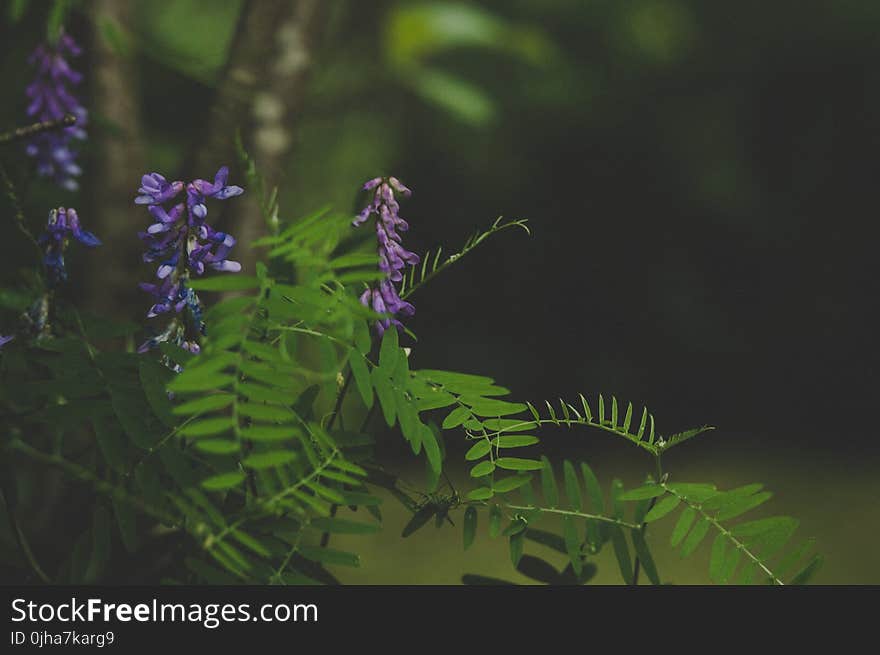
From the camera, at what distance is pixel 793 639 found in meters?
0.61

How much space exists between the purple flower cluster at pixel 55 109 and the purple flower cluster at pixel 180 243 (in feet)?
1.61

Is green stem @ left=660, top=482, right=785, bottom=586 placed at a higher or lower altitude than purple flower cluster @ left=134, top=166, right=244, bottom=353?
lower

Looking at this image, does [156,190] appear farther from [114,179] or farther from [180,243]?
[114,179]

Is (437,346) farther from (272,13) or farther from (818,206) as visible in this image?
(272,13)

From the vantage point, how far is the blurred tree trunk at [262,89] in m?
1.36

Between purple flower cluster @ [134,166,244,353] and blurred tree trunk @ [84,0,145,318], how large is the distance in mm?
798

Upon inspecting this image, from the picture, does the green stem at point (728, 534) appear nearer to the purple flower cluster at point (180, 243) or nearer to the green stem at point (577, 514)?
the green stem at point (577, 514)

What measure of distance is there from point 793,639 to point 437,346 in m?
3.75

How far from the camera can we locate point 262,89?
1383mm

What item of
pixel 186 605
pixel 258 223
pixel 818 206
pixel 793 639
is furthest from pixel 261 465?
pixel 818 206

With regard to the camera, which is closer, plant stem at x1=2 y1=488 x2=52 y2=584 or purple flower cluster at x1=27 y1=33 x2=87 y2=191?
plant stem at x1=2 y1=488 x2=52 y2=584

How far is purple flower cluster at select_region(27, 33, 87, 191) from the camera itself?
1134mm

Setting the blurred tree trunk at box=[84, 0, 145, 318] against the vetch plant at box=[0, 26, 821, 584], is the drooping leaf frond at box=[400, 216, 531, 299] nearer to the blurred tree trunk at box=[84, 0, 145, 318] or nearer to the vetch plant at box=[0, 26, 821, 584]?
the vetch plant at box=[0, 26, 821, 584]

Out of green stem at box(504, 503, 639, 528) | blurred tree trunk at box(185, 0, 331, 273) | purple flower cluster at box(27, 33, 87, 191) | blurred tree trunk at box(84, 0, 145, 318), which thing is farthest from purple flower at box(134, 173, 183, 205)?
blurred tree trunk at box(84, 0, 145, 318)
